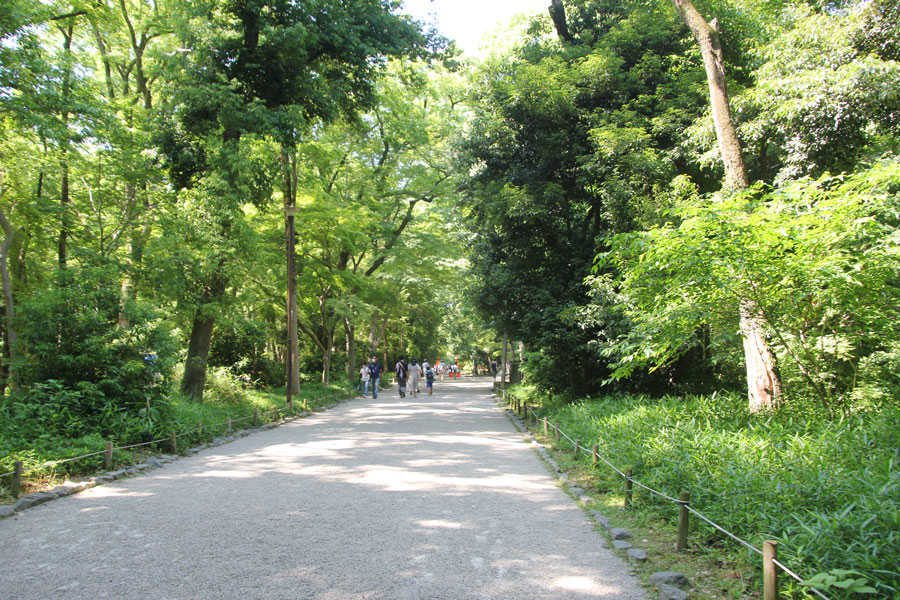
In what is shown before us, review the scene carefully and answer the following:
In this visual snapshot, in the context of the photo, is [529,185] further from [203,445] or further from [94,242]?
[94,242]

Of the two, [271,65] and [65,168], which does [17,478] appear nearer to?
[65,168]

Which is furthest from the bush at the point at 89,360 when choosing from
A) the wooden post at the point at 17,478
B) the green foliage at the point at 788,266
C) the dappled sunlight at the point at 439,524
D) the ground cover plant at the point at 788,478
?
the green foliage at the point at 788,266

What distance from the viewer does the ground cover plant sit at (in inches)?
132

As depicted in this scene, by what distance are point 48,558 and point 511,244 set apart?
11.8m

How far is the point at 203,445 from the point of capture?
32.6ft

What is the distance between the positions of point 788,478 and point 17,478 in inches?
318

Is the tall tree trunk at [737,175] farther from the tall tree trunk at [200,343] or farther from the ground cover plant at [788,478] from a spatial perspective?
the tall tree trunk at [200,343]

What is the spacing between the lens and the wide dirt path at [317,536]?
12.5ft

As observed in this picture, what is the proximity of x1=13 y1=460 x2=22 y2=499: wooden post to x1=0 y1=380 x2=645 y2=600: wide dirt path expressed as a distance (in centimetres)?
38

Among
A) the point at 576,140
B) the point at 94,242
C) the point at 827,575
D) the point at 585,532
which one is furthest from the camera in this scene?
the point at 576,140

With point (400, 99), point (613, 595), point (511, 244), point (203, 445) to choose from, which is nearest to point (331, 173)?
point (400, 99)

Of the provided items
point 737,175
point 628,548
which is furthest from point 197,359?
point 737,175

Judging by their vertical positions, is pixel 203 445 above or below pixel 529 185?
below

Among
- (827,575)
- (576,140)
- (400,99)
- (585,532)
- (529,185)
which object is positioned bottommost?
(585,532)
